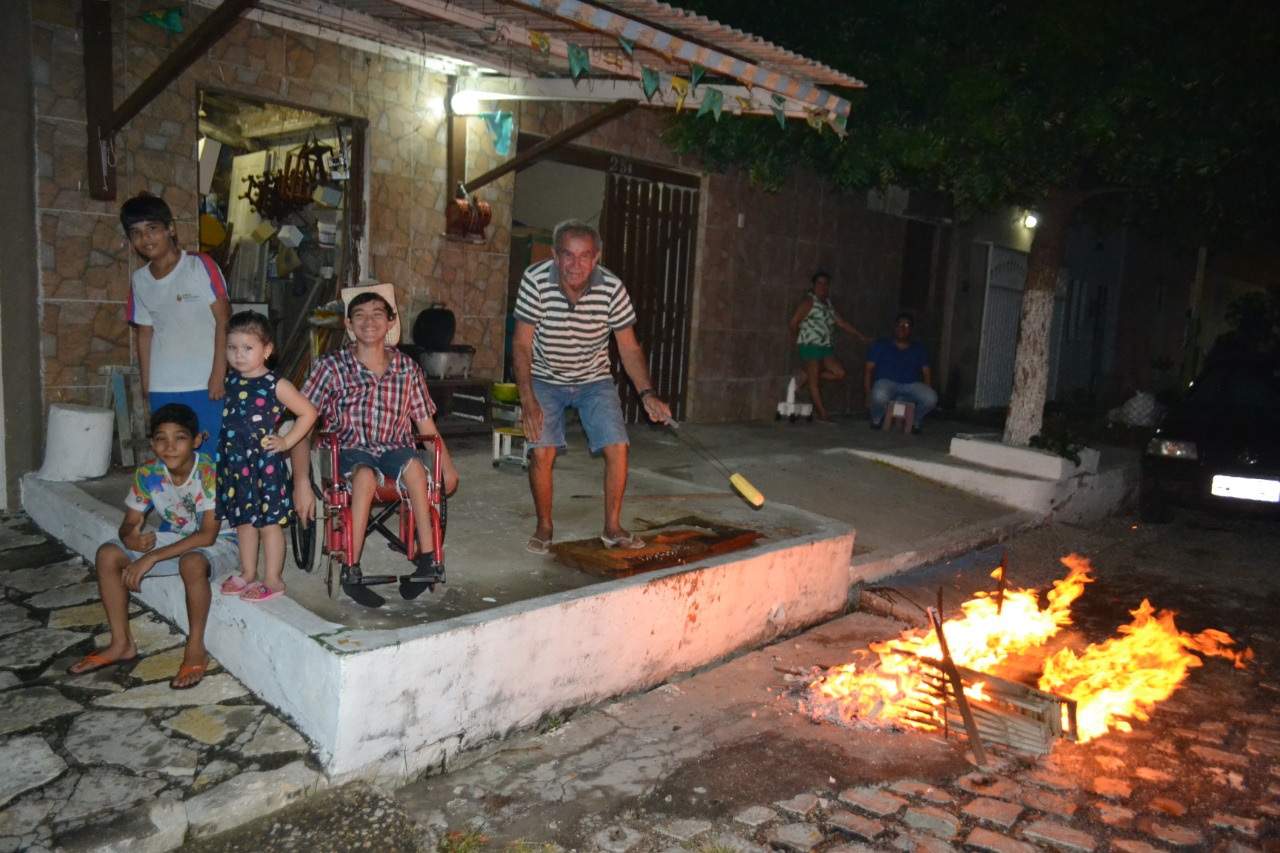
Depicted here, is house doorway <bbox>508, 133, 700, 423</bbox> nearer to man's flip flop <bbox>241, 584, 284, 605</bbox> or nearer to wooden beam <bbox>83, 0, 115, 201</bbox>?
wooden beam <bbox>83, 0, 115, 201</bbox>

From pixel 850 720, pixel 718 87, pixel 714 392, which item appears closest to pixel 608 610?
pixel 850 720

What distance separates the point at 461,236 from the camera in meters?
9.03

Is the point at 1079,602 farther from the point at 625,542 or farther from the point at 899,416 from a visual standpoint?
the point at 899,416

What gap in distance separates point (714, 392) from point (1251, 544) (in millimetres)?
5768

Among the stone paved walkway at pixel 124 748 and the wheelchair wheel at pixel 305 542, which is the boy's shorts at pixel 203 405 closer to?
the wheelchair wheel at pixel 305 542

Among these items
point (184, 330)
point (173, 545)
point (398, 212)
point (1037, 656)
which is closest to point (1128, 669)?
point (1037, 656)

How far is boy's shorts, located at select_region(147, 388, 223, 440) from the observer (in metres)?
5.36

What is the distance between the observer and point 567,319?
213 inches

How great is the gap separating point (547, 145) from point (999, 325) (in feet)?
34.1

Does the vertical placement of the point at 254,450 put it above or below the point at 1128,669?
above

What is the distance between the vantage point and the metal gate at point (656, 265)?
1064 centimetres

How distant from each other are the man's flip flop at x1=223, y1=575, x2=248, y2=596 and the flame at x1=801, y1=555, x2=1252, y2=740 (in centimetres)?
284

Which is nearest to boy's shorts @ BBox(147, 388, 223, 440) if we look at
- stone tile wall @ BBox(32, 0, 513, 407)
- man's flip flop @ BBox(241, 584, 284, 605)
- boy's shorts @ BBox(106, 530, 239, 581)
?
boy's shorts @ BBox(106, 530, 239, 581)

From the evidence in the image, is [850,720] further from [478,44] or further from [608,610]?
[478,44]
